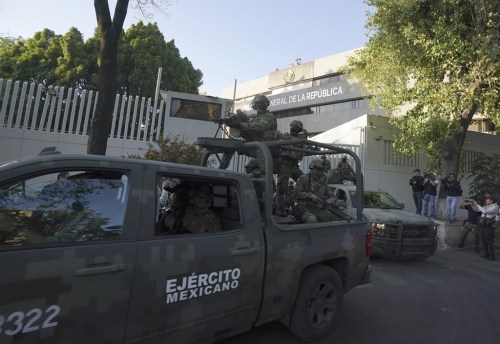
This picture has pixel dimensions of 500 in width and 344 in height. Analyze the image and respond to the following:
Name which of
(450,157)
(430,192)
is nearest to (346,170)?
(450,157)

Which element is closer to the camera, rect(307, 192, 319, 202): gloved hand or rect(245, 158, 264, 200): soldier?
rect(245, 158, 264, 200): soldier

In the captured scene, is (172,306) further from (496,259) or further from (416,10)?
(416,10)

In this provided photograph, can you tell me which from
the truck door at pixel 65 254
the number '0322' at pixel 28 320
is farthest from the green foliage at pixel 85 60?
the number '0322' at pixel 28 320

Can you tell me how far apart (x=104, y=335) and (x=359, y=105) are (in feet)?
105

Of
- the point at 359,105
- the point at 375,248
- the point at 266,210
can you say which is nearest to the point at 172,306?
the point at 266,210

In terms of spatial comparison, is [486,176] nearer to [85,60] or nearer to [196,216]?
[196,216]

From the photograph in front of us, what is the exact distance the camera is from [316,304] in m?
3.89

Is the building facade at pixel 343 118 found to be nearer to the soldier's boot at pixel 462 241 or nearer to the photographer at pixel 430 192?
the photographer at pixel 430 192

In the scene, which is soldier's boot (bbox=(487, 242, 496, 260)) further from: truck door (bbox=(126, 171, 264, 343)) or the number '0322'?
the number '0322'

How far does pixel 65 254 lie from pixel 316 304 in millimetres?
2544

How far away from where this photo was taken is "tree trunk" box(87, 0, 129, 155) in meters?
7.69

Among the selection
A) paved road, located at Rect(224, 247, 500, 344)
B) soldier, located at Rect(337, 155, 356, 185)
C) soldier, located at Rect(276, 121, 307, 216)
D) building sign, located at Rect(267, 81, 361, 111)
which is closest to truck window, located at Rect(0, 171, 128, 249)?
paved road, located at Rect(224, 247, 500, 344)

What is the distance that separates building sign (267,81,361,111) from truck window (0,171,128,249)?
31.1 meters

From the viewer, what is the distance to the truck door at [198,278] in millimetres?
2512
